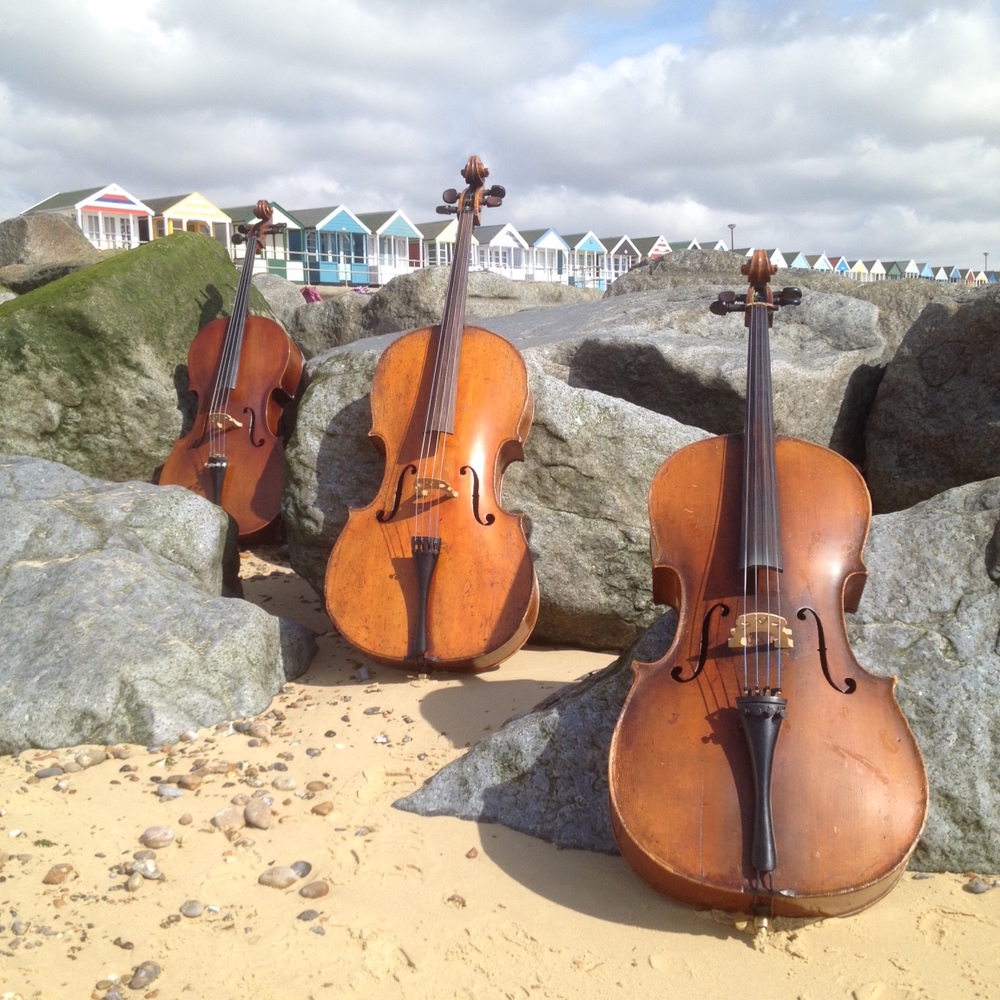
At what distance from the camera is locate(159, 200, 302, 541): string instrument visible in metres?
5.76

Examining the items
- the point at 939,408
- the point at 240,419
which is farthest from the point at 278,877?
the point at 939,408

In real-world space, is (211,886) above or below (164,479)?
below

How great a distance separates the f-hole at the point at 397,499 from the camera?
4090mm

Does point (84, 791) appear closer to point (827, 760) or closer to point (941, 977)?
point (827, 760)

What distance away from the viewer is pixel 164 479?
233 inches

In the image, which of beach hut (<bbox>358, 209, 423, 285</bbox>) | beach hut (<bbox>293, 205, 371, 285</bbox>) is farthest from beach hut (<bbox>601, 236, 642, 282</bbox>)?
beach hut (<bbox>293, 205, 371, 285</bbox>)

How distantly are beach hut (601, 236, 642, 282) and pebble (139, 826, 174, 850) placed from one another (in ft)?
144

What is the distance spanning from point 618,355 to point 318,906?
156 inches

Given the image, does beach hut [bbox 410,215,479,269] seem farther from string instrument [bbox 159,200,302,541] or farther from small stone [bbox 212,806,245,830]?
small stone [bbox 212,806,245,830]

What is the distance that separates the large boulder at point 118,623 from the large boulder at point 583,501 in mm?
799

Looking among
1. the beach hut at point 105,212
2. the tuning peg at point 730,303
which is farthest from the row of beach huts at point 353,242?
the tuning peg at point 730,303

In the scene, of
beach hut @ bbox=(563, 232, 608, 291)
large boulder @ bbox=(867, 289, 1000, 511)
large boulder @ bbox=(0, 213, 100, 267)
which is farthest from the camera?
beach hut @ bbox=(563, 232, 608, 291)

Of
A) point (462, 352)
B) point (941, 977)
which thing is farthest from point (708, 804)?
point (462, 352)

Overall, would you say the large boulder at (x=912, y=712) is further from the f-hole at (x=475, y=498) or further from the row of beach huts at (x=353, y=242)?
the row of beach huts at (x=353, y=242)
